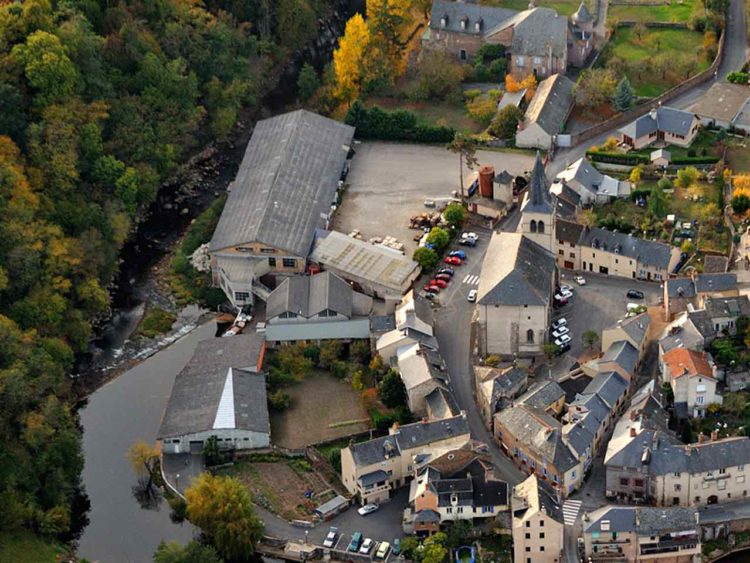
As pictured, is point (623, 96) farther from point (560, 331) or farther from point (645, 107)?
point (560, 331)

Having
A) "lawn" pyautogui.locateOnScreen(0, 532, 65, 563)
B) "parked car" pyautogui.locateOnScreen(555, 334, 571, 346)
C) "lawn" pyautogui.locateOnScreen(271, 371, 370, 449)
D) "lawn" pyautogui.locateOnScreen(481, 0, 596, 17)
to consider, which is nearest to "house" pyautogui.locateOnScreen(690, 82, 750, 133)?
"lawn" pyautogui.locateOnScreen(481, 0, 596, 17)

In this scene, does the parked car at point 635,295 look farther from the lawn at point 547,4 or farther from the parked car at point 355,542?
the lawn at point 547,4

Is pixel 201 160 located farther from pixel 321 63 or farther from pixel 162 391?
pixel 162 391

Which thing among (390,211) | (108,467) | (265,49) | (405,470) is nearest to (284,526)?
(405,470)

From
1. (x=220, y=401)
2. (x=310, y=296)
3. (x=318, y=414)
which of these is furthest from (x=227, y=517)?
(x=310, y=296)

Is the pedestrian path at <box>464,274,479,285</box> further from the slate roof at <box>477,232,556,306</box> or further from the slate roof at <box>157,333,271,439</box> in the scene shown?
the slate roof at <box>157,333,271,439</box>

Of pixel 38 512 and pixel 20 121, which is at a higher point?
pixel 20 121
